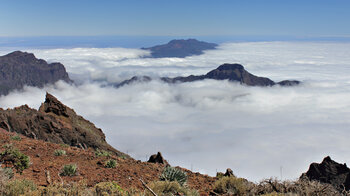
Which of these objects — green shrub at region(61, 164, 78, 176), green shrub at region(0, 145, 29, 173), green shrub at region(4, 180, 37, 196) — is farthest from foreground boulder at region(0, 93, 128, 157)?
green shrub at region(4, 180, 37, 196)

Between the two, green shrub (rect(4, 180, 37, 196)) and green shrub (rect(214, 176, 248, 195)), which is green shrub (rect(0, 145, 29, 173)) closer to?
green shrub (rect(4, 180, 37, 196))

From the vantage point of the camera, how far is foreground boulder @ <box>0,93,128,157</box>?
18734mm

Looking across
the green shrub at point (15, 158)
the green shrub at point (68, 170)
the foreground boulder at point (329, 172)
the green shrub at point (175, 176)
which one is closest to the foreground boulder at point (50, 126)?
the green shrub at point (15, 158)

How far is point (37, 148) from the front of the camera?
36.5 ft

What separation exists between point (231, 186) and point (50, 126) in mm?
16408

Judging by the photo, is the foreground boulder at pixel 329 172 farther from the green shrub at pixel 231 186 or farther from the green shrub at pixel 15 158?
the green shrub at pixel 15 158

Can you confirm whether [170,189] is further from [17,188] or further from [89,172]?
[89,172]

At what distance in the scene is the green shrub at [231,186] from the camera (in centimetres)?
690

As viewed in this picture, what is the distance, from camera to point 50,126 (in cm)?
1980

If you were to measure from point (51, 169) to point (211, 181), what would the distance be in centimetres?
516

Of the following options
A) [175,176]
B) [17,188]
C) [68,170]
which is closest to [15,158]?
[68,170]

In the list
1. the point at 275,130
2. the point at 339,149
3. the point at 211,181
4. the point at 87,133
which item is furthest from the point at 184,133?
the point at 211,181

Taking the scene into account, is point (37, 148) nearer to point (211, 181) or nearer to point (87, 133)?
point (211, 181)

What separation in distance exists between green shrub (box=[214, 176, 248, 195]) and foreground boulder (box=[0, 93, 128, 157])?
13.4 metres
